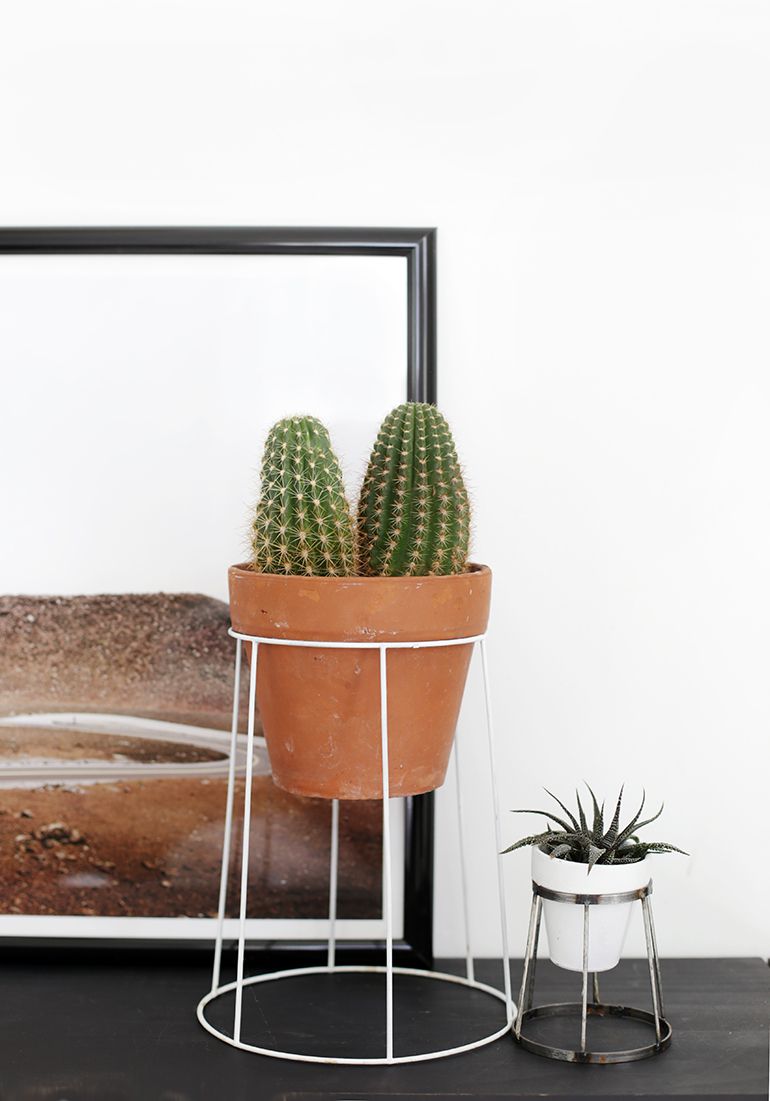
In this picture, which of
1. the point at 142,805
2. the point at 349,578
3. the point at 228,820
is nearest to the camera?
the point at 349,578

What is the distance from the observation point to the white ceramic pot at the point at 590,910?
100 cm

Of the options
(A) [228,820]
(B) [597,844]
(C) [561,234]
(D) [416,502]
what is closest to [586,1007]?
(B) [597,844]

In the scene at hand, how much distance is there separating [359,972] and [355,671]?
407mm

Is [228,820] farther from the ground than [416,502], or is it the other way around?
[416,502]

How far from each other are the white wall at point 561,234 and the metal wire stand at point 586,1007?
0.70ft

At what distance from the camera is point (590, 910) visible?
101 centimetres

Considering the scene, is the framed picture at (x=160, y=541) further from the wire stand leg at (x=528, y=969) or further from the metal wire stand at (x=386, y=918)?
the wire stand leg at (x=528, y=969)

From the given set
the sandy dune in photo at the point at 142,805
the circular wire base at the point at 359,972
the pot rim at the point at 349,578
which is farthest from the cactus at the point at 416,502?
the circular wire base at the point at 359,972

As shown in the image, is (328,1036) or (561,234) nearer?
(328,1036)

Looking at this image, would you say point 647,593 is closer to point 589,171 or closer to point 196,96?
point 589,171

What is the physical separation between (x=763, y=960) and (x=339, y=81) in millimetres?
1120

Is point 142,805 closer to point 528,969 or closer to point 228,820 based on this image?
point 228,820

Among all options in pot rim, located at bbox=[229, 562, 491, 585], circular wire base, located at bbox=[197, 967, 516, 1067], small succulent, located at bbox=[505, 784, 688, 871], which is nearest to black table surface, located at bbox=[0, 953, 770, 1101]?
circular wire base, located at bbox=[197, 967, 516, 1067]

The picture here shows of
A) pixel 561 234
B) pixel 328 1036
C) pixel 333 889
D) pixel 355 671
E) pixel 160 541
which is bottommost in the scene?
pixel 328 1036
